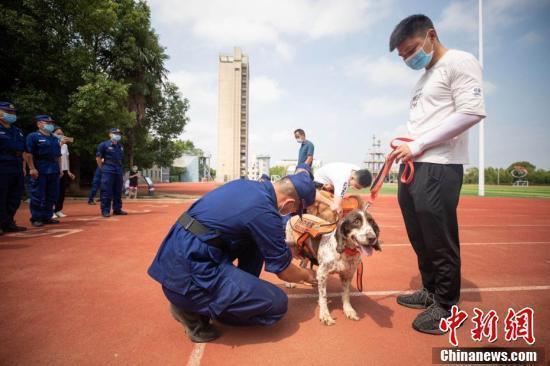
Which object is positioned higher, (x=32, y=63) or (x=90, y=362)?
(x=32, y=63)

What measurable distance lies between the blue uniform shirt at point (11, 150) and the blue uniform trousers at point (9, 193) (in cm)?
14

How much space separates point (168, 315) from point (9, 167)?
21.1 feet

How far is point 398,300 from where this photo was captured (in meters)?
3.55

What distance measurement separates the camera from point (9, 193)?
674cm

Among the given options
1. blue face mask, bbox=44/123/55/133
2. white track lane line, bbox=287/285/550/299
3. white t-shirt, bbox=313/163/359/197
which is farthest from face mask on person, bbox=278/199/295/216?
blue face mask, bbox=44/123/55/133

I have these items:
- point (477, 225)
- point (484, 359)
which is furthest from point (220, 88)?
point (484, 359)

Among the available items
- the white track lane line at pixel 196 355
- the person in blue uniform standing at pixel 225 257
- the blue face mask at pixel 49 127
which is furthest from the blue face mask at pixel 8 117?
the white track lane line at pixel 196 355

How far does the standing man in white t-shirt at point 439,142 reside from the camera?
2.60 metres

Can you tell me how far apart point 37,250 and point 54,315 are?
11.0ft

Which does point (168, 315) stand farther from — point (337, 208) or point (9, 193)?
point (9, 193)

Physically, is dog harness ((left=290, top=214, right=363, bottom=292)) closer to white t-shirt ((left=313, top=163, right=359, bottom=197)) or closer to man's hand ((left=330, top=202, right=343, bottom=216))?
man's hand ((left=330, top=202, right=343, bottom=216))

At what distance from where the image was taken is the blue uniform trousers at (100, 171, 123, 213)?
9.39 m

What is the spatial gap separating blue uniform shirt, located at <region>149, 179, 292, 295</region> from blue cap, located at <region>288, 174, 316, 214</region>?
0.29 meters

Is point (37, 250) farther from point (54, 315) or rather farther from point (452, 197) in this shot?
point (452, 197)
